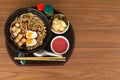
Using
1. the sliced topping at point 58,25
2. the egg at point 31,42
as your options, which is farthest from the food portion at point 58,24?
the egg at point 31,42

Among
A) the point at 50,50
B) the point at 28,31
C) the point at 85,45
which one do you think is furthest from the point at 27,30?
the point at 85,45

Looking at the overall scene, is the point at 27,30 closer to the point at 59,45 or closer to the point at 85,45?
the point at 59,45

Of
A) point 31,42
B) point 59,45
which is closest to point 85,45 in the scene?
point 59,45

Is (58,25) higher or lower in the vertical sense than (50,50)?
higher

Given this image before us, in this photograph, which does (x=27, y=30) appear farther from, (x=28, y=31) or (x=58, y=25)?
(x=58, y=25)

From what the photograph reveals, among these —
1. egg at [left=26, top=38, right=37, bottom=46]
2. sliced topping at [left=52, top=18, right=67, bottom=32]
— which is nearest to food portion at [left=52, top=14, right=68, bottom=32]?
sliced topping at [left=52, top=18, right=67, bottom=32]

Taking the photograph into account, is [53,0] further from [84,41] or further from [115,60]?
[115,60]

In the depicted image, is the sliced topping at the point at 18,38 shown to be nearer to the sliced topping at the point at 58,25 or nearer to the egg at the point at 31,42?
the egg at the point at 31,42
